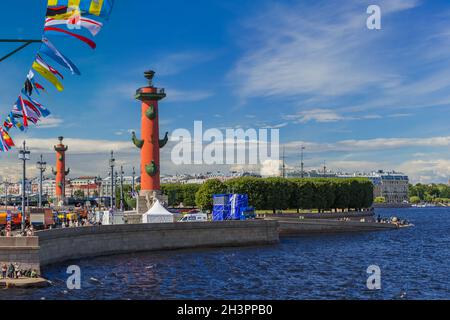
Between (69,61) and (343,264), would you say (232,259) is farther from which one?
(69,61)

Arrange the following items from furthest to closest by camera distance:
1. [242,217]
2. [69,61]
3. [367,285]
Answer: [242,217], [367,285], [69,61]

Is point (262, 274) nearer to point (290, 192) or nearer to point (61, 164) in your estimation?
point (290, 192)

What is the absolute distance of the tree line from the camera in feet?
249

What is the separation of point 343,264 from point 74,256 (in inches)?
694

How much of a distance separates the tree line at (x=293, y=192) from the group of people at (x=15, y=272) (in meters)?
45.4

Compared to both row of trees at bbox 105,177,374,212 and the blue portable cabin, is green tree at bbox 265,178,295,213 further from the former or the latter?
the blue portable cabin

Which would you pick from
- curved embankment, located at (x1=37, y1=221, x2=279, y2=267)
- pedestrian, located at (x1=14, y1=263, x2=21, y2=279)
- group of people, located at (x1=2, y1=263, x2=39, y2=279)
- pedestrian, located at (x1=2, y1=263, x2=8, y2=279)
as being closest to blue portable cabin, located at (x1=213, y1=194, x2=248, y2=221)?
curved embankment, located at (x1=37, y1=221, x2=279, y2=267)

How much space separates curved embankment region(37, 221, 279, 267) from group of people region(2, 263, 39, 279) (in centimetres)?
342

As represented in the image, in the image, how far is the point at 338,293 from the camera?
28641mm

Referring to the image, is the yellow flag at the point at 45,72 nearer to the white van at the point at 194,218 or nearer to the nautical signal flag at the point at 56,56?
the nautical signal flag at the point at 56,56

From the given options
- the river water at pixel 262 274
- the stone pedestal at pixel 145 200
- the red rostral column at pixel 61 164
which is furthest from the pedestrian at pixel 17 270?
the red rostral column at pixel 61 164

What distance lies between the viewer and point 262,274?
34.8 m

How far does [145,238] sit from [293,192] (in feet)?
123
